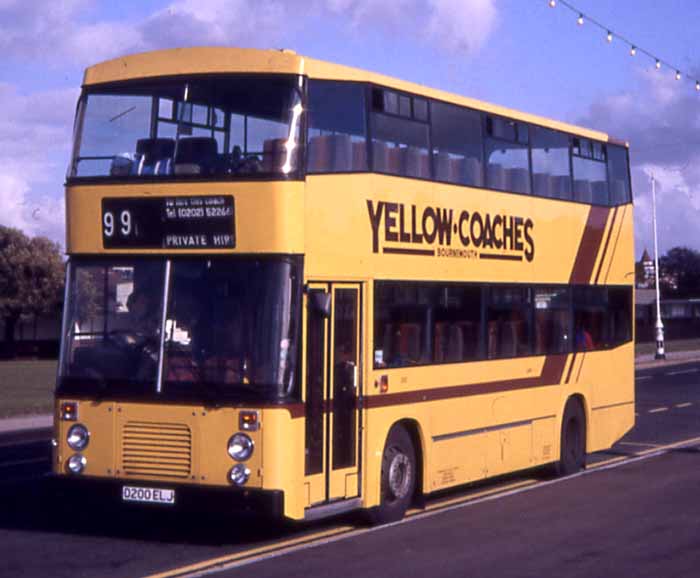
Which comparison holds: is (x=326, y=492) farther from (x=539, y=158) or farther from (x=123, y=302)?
(x=539, y=158)

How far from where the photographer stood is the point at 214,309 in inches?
458

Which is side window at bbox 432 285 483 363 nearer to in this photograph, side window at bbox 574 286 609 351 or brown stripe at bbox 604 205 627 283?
side window at bbox 574 286 609 351

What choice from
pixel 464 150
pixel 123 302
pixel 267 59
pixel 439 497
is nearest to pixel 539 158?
pixel 464 150

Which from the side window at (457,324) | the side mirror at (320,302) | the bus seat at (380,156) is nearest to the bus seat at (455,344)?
the side window at (457,324)

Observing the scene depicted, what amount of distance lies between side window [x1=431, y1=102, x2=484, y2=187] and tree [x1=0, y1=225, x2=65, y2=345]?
5696 cm

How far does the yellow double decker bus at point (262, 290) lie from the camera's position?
11531mm

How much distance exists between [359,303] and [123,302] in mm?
2402

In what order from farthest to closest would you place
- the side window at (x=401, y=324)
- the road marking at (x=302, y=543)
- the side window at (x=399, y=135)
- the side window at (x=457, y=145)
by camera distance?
1. the side window at (x=457, y=145)
2. the side window at (x=399, y=135)
3. the side window at (x=401, y=324)
4. the road marking at (x=302, y=543)

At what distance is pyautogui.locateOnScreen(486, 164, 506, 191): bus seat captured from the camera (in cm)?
1565

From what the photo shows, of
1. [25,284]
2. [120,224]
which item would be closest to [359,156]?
[120,224]

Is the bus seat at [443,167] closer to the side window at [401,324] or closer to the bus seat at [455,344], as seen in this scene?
the side window at [401,324]

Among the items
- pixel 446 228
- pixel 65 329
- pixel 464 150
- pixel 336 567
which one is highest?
pixel 464 150

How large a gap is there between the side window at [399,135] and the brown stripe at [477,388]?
7.68 ft

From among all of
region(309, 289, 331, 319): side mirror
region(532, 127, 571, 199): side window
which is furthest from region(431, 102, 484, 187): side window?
region(309, 289, 331, 319): side mirror
